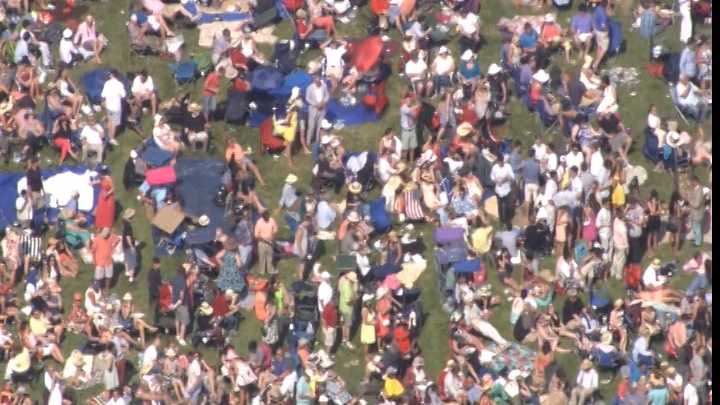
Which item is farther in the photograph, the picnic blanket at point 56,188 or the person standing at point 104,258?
the picnic blanket at point 56,188

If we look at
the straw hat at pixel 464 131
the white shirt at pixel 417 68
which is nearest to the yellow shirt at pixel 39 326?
the white shirt at pixel 417 68

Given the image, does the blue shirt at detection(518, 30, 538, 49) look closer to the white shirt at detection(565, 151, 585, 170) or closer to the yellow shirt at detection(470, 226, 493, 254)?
the white shirt at detection(565, 151, 585, 170)

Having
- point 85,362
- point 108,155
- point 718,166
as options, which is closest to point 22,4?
point 108,155

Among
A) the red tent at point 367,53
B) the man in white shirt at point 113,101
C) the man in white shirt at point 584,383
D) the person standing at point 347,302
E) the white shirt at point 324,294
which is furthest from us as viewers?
the man in white shirt at point 113,101

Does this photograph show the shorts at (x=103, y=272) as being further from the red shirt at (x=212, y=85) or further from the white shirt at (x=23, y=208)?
the red shirt at (x=212, y=85)

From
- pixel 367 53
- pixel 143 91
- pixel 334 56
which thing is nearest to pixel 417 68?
pixel 367 53

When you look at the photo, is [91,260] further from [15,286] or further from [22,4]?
[22,4]
